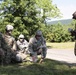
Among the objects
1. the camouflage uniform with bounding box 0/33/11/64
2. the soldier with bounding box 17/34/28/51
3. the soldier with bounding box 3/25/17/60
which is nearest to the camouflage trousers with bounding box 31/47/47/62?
the soldier with bounding box 3/25/17/60

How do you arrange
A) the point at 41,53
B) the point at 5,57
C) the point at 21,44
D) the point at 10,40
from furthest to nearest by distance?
the point at 21,44 < the point at 41,53 < the point at 10,40 < the point at 5,57

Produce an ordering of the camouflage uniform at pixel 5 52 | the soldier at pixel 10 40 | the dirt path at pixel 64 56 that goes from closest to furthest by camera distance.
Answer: the camouflage uniform at pixel 5 52 → the soldier at pixel 10 40 → the dirt path at pixel 64 56

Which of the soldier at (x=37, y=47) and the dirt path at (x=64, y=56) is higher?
the soldier at (x=37, y=47)

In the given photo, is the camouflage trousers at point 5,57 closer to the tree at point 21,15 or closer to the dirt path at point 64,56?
the dirt path at point 64,56

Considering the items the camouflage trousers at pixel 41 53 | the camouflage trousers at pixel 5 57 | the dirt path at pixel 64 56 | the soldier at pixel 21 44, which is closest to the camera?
the camouflage trousers at pixel 5 57

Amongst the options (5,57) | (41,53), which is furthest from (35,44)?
(5,57)

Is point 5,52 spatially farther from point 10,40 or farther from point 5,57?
point 10,40

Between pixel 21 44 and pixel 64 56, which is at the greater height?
pixel 21 44

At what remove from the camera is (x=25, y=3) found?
29484 millimetres

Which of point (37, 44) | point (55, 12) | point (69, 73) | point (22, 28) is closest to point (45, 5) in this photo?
point (55, 12)

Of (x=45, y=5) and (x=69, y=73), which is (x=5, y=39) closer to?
(x=69, y=73)

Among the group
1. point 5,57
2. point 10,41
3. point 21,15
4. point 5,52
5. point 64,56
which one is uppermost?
point 21,15

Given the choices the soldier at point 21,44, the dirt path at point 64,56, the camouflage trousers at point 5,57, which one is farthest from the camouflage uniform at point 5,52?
the dirt path at point 64,56

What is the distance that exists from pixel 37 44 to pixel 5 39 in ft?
3.84
